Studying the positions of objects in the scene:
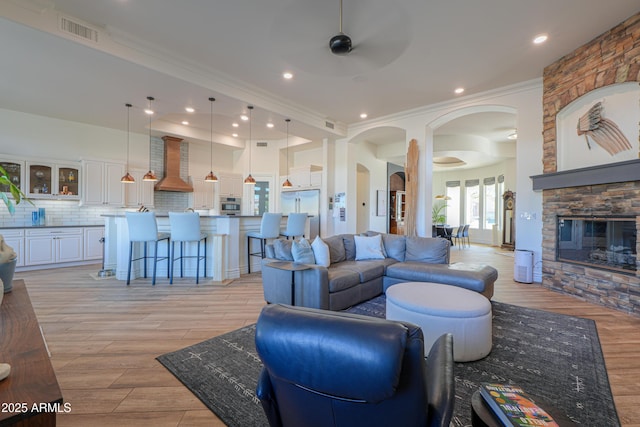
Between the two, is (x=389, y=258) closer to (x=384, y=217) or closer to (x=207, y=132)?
(x=384, y=217)

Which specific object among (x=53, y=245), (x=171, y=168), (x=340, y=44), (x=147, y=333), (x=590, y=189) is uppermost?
(x=340, y=44)

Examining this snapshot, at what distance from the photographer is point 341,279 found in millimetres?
3287

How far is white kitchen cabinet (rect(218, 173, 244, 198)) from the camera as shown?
8.45m

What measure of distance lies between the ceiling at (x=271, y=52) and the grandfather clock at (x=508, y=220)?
5.11 m

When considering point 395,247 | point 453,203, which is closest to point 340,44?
point 395,247

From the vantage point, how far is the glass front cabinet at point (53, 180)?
19.0 feet

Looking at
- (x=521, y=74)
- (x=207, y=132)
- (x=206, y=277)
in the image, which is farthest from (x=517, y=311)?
(x=207, y=132)

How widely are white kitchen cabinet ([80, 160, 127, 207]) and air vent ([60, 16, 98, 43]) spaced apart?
12.8 feet

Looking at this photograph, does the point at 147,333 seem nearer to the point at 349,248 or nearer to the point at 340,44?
the point at 349,248

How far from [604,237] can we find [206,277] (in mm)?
5985

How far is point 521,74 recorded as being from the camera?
15.3 ft

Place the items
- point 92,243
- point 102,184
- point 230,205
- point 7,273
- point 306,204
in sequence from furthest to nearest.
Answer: point 230,205
point 306,204
point 102,184
point 92,243
point 7,273

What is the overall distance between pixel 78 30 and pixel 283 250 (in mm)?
3511

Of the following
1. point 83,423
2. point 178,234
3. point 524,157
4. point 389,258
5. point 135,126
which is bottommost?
point 83,423
